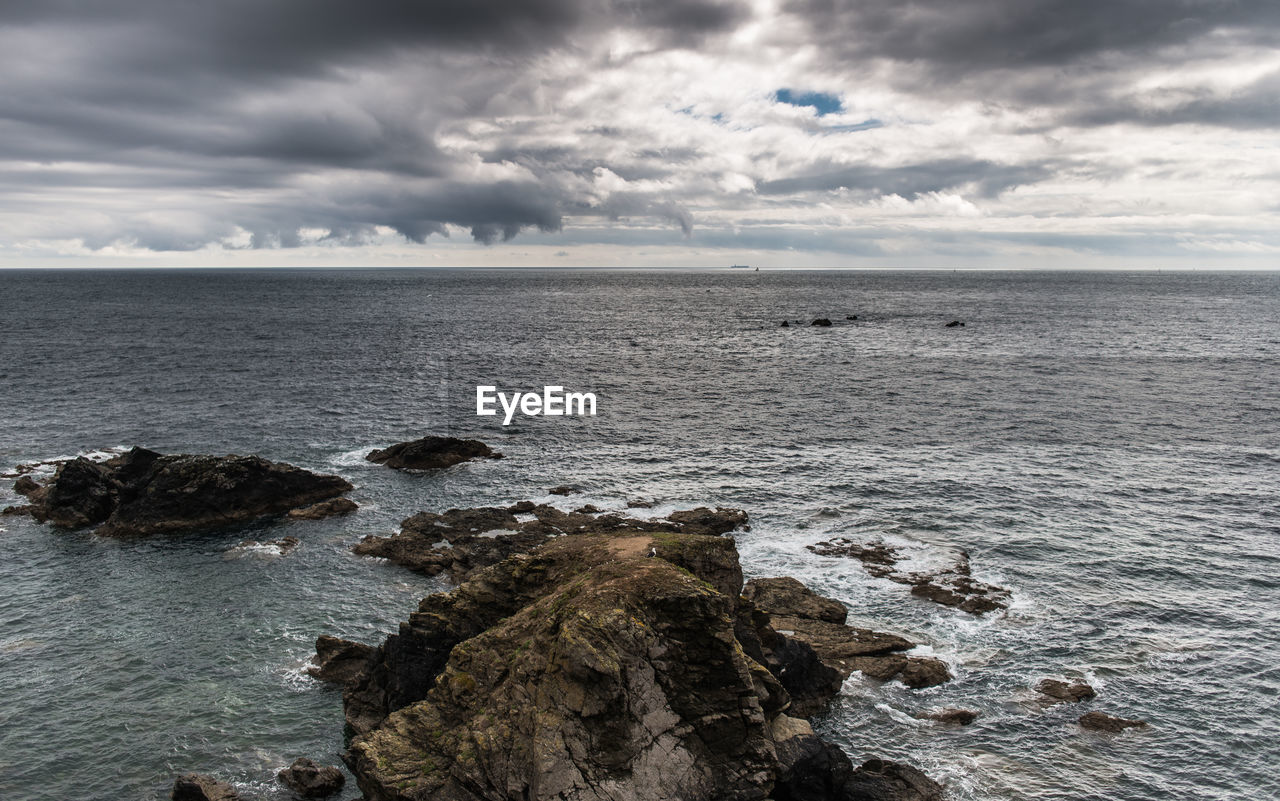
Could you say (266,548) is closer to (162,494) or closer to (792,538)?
(162,494)

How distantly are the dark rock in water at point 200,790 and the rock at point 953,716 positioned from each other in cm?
2463

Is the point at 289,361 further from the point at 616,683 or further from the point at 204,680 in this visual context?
the point at 616,683

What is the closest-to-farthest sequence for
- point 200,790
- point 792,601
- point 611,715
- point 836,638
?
point 611,715 → point 200,790 → point 836,638 → point 792,601

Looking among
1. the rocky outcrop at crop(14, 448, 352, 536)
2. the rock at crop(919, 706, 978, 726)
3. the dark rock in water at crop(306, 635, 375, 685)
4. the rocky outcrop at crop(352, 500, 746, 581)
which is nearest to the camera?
the rock at crop(919, 706, 978, 726)

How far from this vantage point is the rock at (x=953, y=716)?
29.1 m

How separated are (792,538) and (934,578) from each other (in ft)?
28.7

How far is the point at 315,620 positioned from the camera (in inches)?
1453

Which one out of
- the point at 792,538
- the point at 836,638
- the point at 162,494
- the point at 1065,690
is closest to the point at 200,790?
the point at 836,638

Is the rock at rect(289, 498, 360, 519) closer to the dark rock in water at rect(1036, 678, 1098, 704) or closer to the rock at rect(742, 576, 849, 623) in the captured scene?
the rock at rect(742, 576, 849, 623)

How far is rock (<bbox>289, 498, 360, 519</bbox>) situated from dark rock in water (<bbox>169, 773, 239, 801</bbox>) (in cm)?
2628

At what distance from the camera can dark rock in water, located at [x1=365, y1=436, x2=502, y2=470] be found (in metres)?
60.8

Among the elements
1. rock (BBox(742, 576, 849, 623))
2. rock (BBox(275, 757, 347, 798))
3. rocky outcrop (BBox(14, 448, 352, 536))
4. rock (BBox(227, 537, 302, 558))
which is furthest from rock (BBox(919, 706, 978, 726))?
rocky outcrop (BBox(14, 448, 352, 536))

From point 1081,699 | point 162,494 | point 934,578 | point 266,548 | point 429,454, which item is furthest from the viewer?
point 429,454

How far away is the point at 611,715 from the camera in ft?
70.5
